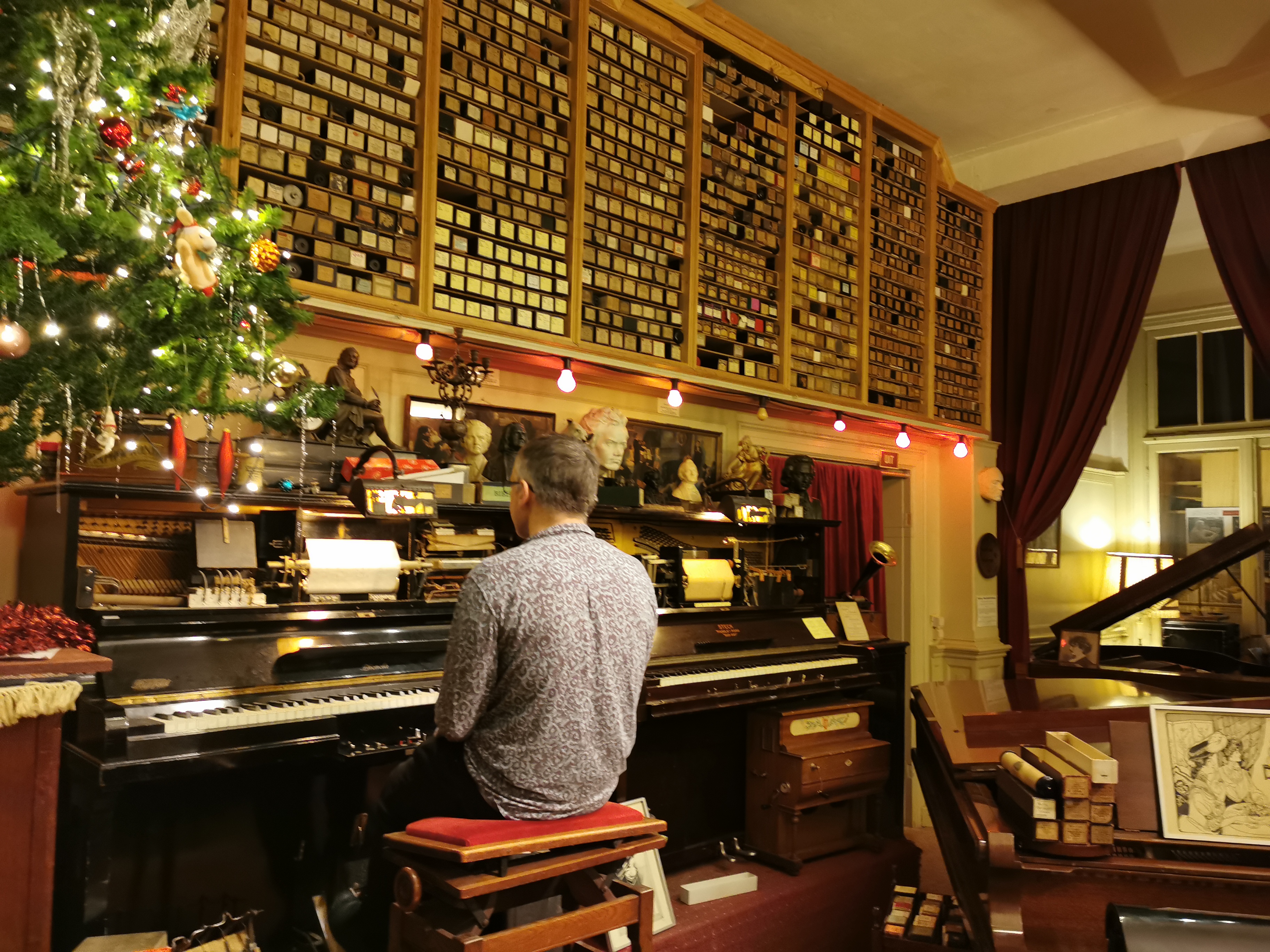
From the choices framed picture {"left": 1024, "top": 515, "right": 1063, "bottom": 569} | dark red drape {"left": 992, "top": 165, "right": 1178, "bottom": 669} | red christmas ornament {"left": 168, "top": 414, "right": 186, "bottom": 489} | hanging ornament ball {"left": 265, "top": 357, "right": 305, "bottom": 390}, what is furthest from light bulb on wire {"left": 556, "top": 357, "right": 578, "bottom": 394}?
framed picture {"left": 1024, "top": 515, "right": 1063, "bottom": 569}

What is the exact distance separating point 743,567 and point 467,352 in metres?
1.83

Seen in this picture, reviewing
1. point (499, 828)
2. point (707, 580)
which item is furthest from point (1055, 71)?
point (499, 828)

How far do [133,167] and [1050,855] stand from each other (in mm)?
2675

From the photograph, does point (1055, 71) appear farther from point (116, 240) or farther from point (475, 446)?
point (116, 240)

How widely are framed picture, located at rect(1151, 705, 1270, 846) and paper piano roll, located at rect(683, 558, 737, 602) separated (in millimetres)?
2598

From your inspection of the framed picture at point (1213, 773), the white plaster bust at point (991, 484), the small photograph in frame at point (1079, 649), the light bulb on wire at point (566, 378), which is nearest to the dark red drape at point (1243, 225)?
the white plaster bust at point (991, 484)

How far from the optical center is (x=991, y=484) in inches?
273

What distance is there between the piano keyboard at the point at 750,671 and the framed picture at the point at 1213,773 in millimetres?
2072

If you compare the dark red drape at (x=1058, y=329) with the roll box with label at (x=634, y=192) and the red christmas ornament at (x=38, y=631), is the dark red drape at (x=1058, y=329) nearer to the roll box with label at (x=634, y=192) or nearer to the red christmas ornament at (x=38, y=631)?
the roll box with label at (x=634, y=192)

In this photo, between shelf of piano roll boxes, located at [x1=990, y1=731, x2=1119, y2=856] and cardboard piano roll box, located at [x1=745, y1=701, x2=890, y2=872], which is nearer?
shelf of piano roll boxes, located at [x1=990, y1=731, x2=1119, y2=856]

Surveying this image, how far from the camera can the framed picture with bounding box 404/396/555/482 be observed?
4.11 m

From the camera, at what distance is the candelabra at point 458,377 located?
391cm

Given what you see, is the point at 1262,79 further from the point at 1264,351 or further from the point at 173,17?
the point at 173,17

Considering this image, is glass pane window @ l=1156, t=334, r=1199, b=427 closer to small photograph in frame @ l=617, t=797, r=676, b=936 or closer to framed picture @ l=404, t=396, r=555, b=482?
framed picture @ l=404, t=396, r=555, b=482
